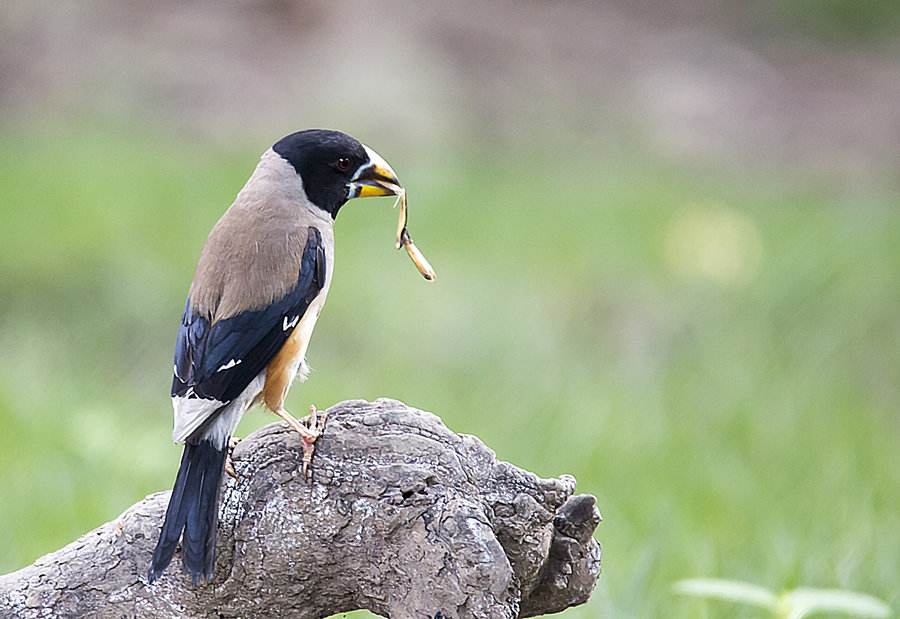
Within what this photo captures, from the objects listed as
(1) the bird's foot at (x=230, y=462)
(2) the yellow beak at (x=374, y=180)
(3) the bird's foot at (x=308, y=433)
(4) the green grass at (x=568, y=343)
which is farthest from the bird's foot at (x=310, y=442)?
(4) the green grass at (x=568, y=343)

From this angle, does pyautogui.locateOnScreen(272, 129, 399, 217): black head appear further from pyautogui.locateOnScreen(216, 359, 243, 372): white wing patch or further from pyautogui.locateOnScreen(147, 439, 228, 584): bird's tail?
pyautogui.locateOnScreen(147, 439, 228, 584): bird's tail

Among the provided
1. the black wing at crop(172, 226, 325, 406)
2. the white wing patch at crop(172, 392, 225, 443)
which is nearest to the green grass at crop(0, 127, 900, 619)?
the black wing at crop(172, 226, 325, 406)

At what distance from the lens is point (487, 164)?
11.1 metres

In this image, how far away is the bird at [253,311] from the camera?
8.88ft

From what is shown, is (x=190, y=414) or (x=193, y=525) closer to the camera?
(x=193, y=525)

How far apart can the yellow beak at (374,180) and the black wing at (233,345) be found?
0.24 metres

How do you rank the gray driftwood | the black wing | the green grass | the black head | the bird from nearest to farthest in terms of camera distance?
the gray driftwood < the bird < the black wing < the black head < the green grass

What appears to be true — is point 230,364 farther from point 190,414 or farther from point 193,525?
point 193,525

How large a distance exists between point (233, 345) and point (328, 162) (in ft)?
1.66

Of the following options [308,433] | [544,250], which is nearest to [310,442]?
[308,433]

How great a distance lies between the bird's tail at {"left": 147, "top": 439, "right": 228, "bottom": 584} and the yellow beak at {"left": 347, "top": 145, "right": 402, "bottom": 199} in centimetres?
82

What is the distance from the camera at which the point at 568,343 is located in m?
7.72

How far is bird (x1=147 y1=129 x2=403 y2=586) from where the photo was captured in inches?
107

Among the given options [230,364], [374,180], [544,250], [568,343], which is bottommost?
[230,364]
